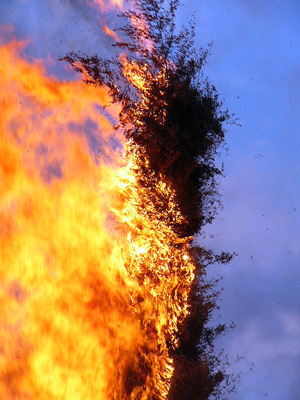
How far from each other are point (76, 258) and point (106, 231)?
1.07m

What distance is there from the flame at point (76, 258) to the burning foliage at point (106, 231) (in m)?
0.03

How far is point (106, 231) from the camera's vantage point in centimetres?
1368

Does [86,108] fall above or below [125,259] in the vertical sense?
above

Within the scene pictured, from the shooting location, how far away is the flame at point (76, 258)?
1238 centimetres

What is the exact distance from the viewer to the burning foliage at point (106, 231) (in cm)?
1243

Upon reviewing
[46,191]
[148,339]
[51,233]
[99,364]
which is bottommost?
[99,364]

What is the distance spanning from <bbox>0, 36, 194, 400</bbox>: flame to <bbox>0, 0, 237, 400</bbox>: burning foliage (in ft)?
0.09

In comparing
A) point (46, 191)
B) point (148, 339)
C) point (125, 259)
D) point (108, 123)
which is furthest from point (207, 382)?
point (108, 123)

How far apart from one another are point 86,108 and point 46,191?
2631mm

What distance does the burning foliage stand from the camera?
12.4 metres

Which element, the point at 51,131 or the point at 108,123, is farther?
the point at 108,123

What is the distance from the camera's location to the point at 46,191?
13297 millimetres

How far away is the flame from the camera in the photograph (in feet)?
40.6

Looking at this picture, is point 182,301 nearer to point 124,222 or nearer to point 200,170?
point 124,222
